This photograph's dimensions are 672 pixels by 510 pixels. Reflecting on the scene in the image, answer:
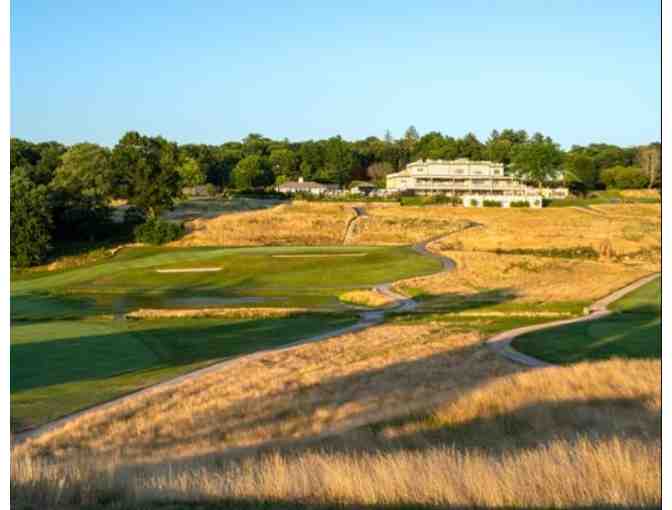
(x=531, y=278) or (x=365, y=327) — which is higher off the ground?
(x=531, y=278)

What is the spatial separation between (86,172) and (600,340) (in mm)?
73228

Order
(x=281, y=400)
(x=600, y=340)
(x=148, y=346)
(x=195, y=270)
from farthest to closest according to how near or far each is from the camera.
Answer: (x=195, y=270), (x=148, y=346), (x=600, y=340), (x=281, y=400)

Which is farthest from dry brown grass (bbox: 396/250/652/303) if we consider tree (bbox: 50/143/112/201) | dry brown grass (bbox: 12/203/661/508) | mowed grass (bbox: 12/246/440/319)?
tree (bbox: 50/143/112/201)

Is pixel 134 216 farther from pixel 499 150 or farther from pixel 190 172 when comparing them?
pixel 499 150

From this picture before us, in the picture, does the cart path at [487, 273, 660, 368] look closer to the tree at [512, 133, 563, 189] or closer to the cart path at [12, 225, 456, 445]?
the cart path at [12, 225, 456, 445]

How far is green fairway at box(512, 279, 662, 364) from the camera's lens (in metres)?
25.8

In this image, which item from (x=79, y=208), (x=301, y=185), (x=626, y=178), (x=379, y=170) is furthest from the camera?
(x=379, y=170)

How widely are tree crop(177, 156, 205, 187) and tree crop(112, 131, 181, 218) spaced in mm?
26647

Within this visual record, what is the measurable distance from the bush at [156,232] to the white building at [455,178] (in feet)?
164

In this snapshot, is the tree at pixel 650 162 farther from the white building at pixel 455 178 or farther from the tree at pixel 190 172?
the tree at pixel 190 172

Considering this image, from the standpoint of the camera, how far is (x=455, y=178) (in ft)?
418

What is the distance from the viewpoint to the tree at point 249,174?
396 ft

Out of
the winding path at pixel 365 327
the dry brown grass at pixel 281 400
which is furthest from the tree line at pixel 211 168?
the dry brown grass at pixel 281 400
